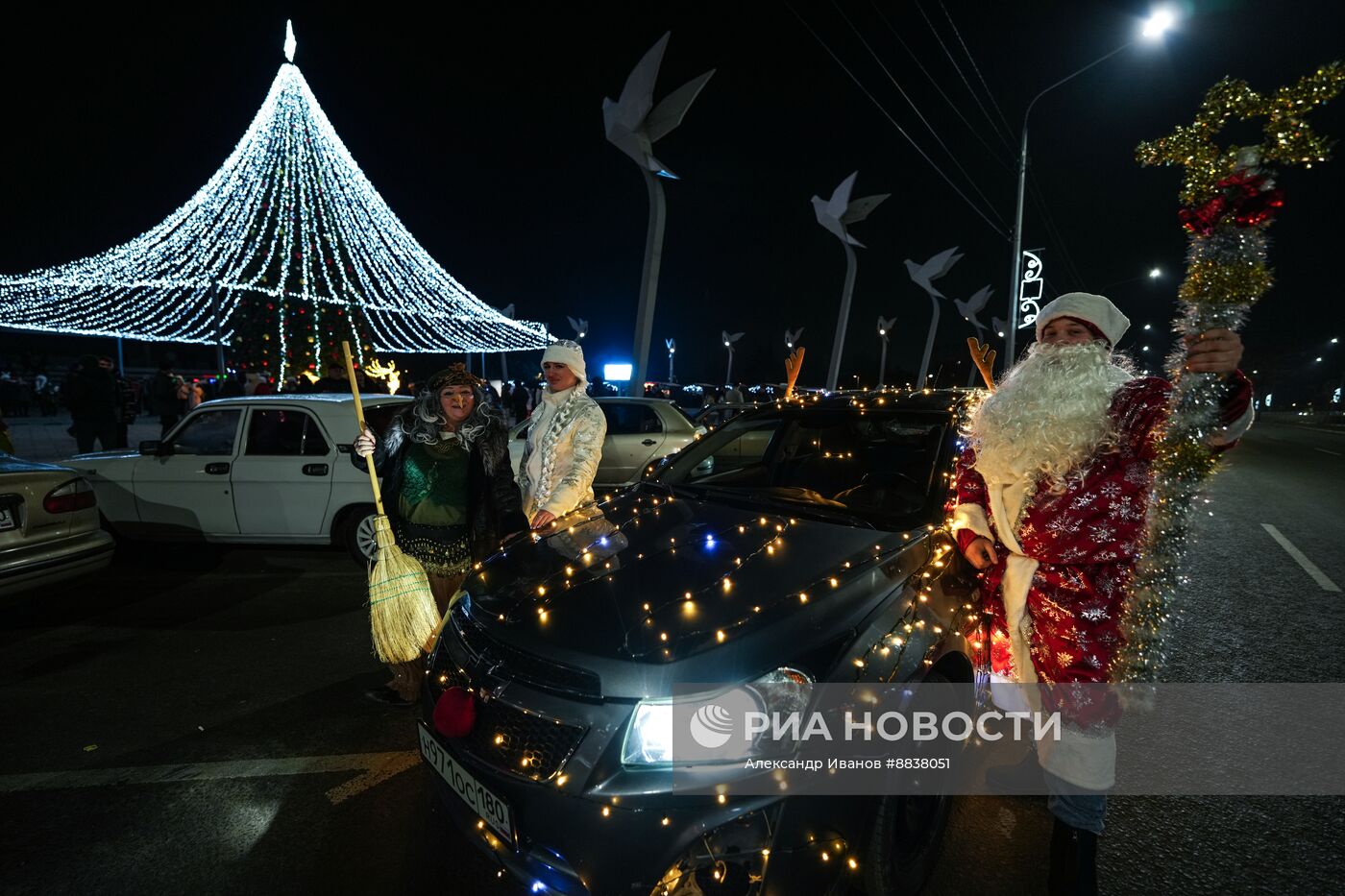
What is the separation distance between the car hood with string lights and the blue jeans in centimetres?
38

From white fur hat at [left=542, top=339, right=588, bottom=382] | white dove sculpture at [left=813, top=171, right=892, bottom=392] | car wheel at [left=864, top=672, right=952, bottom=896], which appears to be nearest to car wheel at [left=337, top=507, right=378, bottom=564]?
white fur hat at [left=542, top=339, right=588, bottom=382]

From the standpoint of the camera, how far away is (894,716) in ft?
6.17

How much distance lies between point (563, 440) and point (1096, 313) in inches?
105

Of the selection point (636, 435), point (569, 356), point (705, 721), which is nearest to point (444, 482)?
point (569, 356)

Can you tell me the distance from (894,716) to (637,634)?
2.55ft

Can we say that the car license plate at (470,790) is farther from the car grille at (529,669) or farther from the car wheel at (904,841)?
the car wheel at (904,841)

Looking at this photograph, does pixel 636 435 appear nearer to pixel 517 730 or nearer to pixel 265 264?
pixel 517 730

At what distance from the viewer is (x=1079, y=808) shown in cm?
210

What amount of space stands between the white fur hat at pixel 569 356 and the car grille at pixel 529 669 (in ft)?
6.80

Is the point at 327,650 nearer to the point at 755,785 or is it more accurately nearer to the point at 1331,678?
the point at 755,785

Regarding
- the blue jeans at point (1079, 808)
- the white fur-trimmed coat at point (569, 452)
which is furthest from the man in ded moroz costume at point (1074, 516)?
the white fur-trimmed coat at point (569, 452)

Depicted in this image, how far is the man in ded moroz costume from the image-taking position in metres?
2.10

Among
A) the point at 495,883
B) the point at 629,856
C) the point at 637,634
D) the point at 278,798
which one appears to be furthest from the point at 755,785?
the point at 278,798

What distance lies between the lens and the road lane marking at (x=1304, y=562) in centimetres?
545
